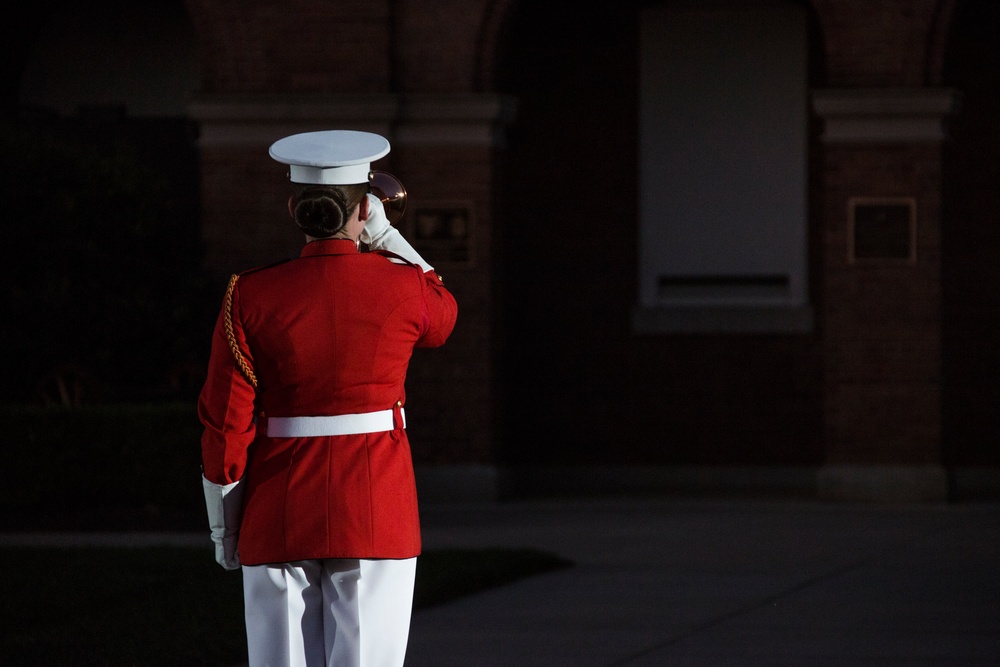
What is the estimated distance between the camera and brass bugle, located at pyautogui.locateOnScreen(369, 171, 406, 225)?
179 inches

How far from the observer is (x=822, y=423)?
1594cm

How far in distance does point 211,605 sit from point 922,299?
768 centimetres

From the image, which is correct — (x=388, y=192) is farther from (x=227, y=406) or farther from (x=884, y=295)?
(x=884, y=295)

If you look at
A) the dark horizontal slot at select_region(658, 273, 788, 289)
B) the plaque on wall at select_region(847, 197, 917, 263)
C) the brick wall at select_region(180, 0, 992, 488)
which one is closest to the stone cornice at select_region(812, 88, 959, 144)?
the brick wall at select_region(180, 0, 992, 488)

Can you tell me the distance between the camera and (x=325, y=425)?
431cm

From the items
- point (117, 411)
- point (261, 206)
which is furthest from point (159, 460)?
point (261, 206)

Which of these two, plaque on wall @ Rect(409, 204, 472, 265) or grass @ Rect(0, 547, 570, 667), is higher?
plaque on wall @ Rect(409, 204, 472, 265)

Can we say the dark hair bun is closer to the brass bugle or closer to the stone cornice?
the brass bugle

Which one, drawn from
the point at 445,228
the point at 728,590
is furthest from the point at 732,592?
the point at 445,228

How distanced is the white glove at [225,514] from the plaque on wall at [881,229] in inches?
412

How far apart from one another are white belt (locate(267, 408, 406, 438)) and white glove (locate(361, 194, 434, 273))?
0.42 m

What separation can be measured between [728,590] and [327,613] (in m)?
5.09

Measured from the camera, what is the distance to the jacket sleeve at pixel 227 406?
428 cm

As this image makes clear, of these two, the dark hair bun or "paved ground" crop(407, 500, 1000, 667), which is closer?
the dark hair bun
